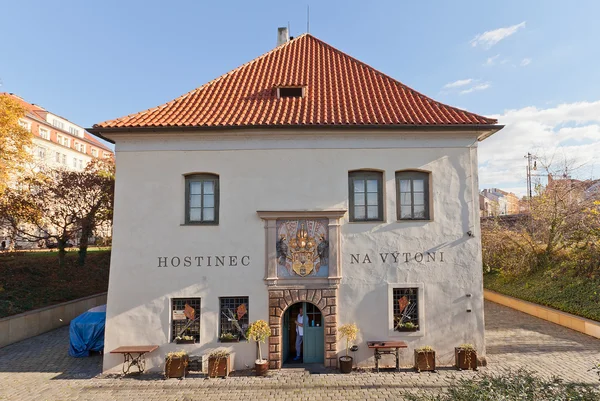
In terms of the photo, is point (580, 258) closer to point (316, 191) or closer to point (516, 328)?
point (516, 328)

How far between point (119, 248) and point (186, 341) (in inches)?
138

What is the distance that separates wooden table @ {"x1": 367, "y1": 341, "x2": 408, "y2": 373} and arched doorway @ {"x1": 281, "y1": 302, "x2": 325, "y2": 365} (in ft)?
5.23

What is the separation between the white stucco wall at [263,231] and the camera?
430 inches

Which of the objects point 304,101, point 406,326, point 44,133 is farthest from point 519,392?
point 44,133

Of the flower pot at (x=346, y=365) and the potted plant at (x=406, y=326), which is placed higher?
the potted plant at (x=406, y=326)

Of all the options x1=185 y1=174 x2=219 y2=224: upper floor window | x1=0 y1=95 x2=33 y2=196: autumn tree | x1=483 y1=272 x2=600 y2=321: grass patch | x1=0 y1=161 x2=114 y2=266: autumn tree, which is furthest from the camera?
x1=0 y1=161 x2=114 y2=266: autumn tree

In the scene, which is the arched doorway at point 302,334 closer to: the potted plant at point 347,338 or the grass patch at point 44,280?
the potted plant at point 347,338

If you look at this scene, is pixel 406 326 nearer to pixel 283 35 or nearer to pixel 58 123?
pixel 283 35

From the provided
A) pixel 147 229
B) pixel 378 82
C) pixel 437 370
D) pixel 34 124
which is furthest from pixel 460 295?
pixel 34 124

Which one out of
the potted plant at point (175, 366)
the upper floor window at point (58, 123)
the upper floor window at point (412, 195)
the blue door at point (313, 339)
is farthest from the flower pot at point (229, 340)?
the upper floor window at point (58, 123)

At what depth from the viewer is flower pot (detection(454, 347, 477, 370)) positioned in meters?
10.6

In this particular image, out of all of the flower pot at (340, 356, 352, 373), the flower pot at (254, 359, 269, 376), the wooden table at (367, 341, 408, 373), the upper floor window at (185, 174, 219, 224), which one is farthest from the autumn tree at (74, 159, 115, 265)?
the wooden table at (367, 341, 408, 373)

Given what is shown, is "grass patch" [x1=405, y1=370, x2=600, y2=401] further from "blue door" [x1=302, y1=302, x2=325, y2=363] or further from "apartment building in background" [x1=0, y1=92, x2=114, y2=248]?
"apartment building in background" [x1=0, y1=92, x2=114, y2=248]

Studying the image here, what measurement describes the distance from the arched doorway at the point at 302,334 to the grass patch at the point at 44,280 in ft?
38.7
